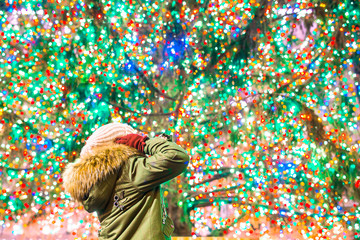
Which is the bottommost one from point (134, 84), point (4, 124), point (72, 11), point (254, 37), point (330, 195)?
point (330, 195)

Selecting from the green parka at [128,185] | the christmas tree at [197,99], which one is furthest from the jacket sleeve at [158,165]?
the christmas tree at [197,99]

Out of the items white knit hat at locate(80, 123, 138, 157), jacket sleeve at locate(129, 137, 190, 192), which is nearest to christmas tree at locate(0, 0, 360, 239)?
white knit hat at locate(80, 123, 138, 157)

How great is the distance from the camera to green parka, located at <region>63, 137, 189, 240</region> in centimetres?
157

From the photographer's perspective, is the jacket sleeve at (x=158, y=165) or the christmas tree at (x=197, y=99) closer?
the jacket sleeve at (x=158, y=165)

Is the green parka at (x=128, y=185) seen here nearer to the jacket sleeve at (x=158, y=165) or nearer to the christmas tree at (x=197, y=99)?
the jacket sleeve at (x=158, y=165)

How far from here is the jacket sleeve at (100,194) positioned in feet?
5.40

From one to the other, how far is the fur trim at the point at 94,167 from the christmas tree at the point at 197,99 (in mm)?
3385

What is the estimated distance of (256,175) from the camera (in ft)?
17.8

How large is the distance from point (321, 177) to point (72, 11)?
4.40 m

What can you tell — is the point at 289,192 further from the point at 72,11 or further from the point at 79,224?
the point at 72,11

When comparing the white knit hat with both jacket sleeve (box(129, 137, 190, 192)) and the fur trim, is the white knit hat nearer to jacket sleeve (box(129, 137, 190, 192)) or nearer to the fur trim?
the fur trim

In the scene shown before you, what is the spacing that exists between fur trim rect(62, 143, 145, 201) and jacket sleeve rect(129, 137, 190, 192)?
0.26 feet

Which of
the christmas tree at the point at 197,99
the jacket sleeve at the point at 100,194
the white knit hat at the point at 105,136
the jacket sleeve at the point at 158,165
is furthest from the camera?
the christmas tree at the point at 197,99

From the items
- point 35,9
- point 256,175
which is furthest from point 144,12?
point 256,175
